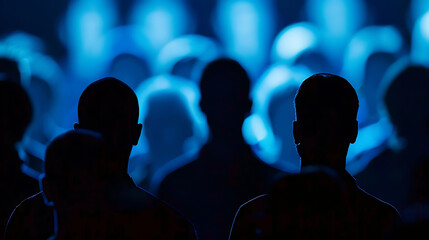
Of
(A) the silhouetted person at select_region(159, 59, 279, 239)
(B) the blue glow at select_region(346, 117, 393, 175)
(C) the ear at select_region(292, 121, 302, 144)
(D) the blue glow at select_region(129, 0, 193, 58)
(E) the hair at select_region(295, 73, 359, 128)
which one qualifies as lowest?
(B) the blue glow at select_region(346, 117, 393, 175)

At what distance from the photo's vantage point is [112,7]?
189 inches

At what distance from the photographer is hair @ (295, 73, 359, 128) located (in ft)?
6.02

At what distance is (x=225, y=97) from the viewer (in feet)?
8.34

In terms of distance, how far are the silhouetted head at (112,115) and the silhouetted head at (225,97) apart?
627mm

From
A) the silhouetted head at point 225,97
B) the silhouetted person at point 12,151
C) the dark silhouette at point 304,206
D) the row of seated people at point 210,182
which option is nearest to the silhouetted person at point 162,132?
the row of seated people at point 210,182

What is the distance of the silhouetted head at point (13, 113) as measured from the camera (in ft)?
7.64

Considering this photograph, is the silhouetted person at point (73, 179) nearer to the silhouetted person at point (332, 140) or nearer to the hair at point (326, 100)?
the silhouetted person at point (332, 140)

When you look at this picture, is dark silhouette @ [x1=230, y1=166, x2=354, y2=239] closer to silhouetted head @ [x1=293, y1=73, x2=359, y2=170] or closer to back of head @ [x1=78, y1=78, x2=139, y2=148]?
silhouetted head @ [x1=293, y1=73, x2=359, y2=170]

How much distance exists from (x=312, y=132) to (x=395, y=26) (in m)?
3.06

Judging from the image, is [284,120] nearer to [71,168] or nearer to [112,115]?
[112,115]

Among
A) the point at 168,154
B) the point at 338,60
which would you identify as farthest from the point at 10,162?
the point at 338,60

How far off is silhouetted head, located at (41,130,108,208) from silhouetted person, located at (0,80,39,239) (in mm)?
885

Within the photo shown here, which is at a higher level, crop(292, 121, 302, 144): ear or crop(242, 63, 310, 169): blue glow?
crop(292, 121, 302, 144): ear

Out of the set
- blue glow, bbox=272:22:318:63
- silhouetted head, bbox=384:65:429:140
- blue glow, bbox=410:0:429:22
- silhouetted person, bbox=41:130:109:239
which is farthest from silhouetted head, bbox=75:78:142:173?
blue glow, bbox=410:0:429:22
